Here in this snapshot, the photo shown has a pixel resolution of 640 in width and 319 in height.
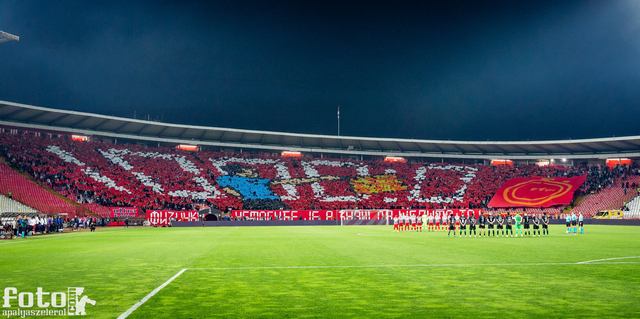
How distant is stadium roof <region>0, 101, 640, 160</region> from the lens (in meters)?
79.2

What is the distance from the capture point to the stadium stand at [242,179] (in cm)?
6706

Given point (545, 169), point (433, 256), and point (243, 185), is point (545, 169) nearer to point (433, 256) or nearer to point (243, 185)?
point (243, 185)

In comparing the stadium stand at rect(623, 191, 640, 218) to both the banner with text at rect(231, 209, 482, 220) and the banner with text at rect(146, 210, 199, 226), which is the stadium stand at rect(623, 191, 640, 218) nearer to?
the banner with text at rect(231, 209, 482, 220)

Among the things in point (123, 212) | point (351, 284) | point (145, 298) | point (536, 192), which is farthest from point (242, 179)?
point (145, 298)

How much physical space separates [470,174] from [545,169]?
1287 cm

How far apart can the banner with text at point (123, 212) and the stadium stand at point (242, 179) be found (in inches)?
37.6

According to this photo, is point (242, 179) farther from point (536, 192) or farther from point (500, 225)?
point (500, 225)

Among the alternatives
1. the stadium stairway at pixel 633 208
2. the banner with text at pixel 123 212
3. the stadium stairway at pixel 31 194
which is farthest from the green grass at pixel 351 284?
the stadium stairway at pixel 633 208

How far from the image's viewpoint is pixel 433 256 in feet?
65.6

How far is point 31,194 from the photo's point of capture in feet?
196

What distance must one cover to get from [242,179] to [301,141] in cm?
1817

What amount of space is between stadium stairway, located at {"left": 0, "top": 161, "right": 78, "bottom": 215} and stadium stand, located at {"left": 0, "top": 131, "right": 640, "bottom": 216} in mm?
115

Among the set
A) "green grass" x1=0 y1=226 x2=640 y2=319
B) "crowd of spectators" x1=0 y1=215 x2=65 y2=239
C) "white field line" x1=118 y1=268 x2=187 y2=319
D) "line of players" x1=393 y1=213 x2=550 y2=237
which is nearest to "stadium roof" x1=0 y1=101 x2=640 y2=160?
"crowd of spectators" x1=0 y1=215 x2=65 y2=239

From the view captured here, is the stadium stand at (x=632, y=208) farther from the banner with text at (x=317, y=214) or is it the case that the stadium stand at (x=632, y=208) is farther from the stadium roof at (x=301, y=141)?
the banner with text at (x=317, y=214)
